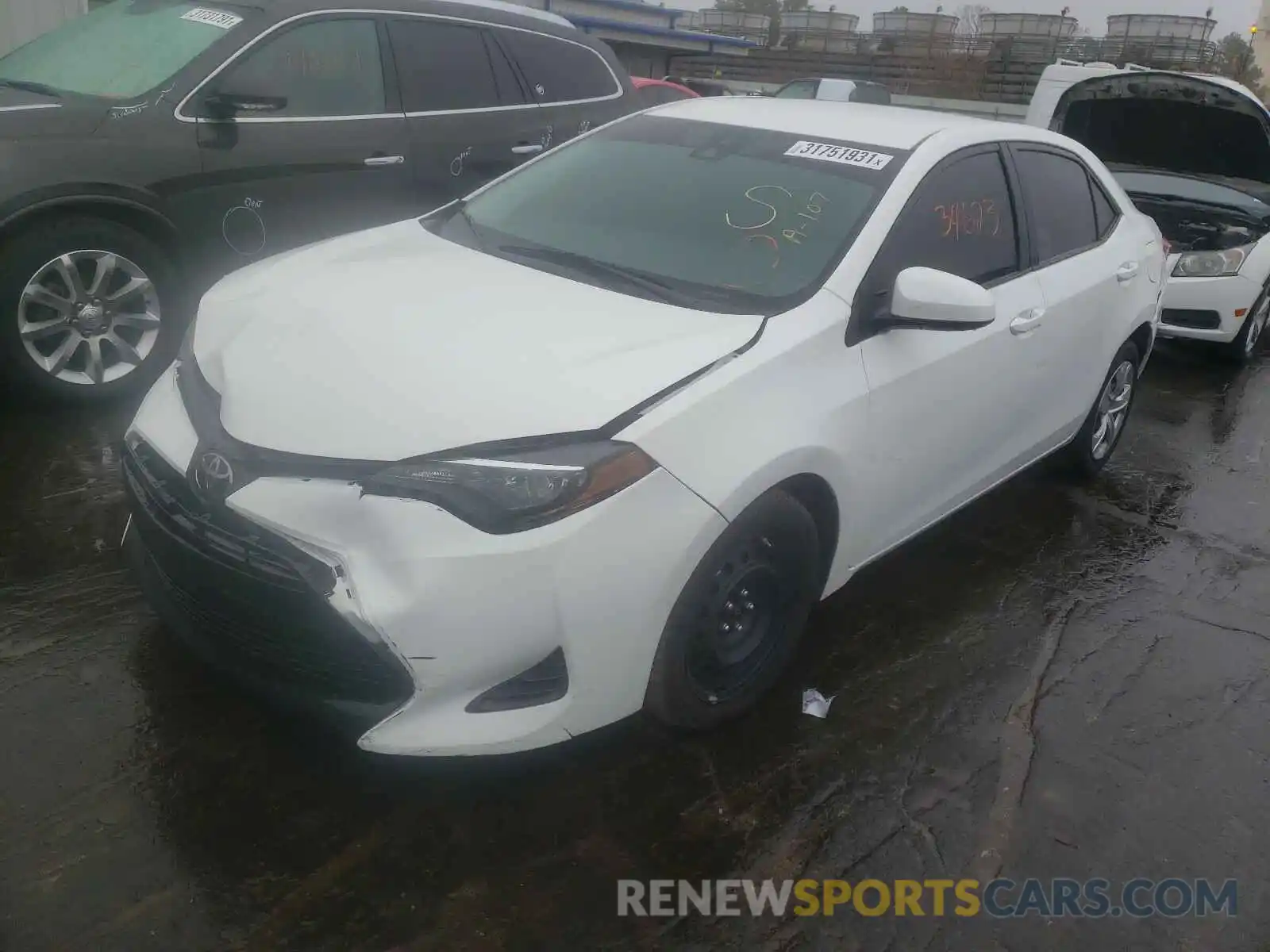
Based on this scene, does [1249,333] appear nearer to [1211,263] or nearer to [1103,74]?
[1211,263]

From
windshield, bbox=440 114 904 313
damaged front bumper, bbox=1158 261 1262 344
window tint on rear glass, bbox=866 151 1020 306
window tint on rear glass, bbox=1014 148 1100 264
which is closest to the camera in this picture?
windshield, bbox=440 114 904 313

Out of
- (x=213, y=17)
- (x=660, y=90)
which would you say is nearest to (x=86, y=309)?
(x=213, y=17)

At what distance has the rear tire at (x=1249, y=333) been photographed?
721 centimetres

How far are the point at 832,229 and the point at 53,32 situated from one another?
4.29 meters

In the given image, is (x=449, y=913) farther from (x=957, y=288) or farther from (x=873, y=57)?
(x=873, y=57)

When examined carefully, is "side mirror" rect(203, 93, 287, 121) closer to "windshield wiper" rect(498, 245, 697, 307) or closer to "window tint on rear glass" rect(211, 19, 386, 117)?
"window tint on rear glass" rect(211, 19, 386, 117)

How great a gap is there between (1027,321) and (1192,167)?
568 cm

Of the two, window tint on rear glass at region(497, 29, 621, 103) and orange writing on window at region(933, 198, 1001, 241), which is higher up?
window tint on rear glass at region(497, 29, 621, 103)

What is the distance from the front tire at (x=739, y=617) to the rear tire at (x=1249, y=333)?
5.69 metres

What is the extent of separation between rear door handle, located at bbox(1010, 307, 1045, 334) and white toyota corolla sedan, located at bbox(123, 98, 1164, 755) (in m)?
0.01

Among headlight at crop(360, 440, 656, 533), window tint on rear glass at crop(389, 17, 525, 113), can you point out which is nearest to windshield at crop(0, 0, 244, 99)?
window tint on rear glass at crop(389, 17, 525, 113)

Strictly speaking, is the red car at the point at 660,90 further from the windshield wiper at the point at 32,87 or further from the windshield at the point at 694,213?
the windshield at the point at 694,213

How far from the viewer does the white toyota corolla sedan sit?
224cm

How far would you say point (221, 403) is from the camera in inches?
98.4
